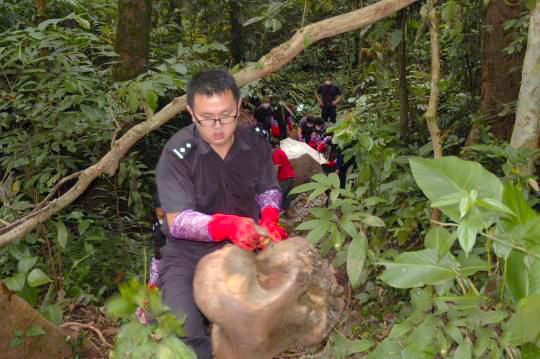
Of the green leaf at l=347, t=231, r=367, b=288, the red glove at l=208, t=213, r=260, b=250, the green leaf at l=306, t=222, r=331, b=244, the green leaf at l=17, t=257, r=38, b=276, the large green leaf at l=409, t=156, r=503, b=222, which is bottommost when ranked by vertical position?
the green leaf at l=17, t=257, r=38, b=276

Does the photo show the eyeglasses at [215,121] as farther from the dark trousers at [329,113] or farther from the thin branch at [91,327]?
the dark trousers at [329,113]

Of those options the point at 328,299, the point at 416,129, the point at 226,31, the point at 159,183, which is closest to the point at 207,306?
the point at 328,299

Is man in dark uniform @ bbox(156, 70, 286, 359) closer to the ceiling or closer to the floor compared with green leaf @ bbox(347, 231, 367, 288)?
closer to the ceiling

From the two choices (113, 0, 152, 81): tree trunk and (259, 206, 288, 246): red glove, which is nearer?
(259, 206, 288, 246): red glove

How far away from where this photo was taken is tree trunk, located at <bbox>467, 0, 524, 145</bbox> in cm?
472

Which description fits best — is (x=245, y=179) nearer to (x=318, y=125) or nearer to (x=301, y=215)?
(x=301, y=215)

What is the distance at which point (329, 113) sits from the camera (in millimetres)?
11008

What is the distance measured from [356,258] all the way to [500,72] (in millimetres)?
2707

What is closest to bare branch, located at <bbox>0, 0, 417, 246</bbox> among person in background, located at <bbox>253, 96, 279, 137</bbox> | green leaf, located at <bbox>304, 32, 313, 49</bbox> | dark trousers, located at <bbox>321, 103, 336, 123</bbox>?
green leaf, located at <bbox>304, 32, 313, 49</bbox>

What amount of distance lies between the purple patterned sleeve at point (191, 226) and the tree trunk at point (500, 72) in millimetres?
3024

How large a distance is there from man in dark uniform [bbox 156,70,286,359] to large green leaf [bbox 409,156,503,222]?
650mm

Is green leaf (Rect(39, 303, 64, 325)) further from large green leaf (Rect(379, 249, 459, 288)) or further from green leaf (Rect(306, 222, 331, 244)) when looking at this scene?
large green leaf (Rect(379, 249, 459, 288))

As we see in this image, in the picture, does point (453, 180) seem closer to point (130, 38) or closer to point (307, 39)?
point (307, 39)

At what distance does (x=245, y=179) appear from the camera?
110 inches
